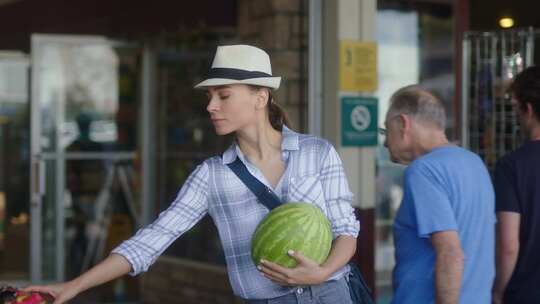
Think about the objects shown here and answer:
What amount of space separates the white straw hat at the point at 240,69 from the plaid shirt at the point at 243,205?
258mm

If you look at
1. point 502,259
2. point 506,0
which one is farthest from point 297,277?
point 506,0

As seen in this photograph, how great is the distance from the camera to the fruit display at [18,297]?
298cm

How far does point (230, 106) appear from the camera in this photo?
11.2 ft

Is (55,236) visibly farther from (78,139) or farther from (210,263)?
(210,263)

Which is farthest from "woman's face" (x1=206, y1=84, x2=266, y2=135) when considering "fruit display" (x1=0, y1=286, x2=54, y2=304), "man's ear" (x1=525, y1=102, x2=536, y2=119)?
"man's ear" (x1=525, y1=102, x2=536, y2=119)

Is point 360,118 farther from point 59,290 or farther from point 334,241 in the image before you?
point 59,290

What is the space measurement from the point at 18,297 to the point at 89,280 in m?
0.34

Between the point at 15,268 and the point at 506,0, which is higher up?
the point at 506,0

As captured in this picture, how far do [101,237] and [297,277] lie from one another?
6719mm

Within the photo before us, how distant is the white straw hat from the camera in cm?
340

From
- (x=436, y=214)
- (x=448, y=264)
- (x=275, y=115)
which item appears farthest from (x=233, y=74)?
(x=448, y=264)

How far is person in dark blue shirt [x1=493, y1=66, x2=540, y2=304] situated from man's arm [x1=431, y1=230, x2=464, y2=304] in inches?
25.3

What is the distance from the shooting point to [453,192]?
3.42m

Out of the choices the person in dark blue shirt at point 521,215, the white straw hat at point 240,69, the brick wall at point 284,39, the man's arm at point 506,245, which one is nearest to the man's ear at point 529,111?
the person in dark blue shirt at point 521,215
